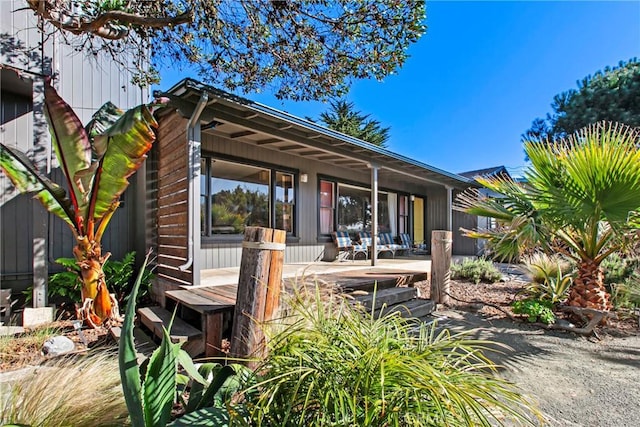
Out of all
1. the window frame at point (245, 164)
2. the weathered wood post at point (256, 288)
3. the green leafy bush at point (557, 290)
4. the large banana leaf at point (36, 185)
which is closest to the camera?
the weathered wood post at point (256, 288)

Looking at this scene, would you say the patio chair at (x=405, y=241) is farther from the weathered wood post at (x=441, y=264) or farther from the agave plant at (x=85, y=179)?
the agave plant at (x=85, y=179)

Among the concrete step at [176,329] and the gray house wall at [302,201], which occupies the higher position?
the gray house wall at [302,201]

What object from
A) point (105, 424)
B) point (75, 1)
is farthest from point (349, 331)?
point (75, 1)

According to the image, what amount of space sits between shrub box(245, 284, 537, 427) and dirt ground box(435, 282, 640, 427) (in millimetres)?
809

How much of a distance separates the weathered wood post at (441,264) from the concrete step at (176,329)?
12.4ft

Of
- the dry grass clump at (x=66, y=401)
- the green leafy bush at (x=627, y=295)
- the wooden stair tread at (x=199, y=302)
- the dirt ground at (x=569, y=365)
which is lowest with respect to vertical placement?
the dirt ground at (x=569, y=365)

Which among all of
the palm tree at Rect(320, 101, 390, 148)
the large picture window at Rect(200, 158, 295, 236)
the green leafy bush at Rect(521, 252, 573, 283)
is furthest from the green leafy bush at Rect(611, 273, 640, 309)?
the palm tree at Rect(320, 101, 390, 148)

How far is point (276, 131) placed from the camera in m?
5.70

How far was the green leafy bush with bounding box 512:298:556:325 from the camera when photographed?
4.55 metres

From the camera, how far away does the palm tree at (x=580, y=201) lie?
3.61 m

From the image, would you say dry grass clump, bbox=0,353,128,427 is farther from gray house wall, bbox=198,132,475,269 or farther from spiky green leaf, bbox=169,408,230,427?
gray house wall, bbox=198,132,475,269

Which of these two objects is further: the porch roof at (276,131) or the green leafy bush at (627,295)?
the green leafy bush at (627,295)

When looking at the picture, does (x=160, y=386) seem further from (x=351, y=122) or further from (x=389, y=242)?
(x=351, y=122)

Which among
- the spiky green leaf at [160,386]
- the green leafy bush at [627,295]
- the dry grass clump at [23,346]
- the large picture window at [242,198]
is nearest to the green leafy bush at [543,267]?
the green leafy bush at [627,295]
